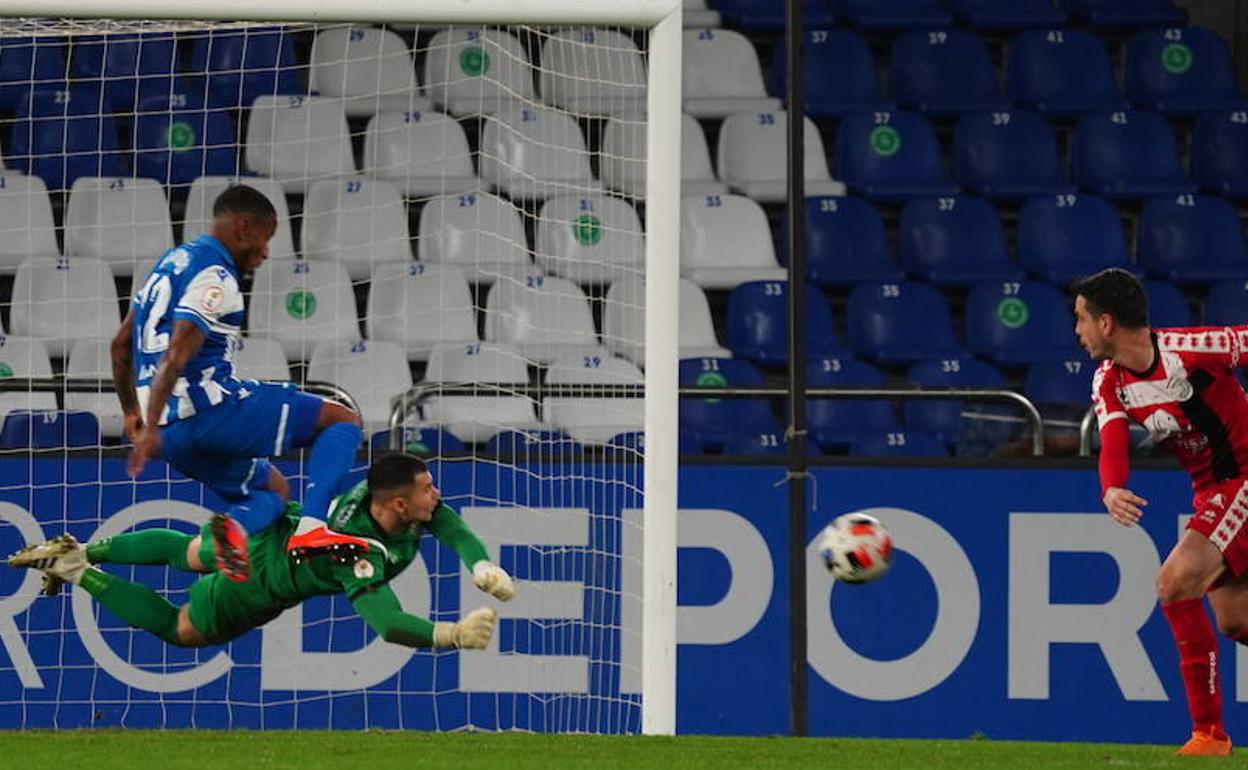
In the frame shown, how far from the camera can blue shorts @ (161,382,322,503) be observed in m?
7.71

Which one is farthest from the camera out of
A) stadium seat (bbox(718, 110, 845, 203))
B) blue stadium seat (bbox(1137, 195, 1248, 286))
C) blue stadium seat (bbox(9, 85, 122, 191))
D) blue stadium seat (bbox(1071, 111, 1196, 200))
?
blue stadium seat (bbox(1071, 111, 1196, 200))

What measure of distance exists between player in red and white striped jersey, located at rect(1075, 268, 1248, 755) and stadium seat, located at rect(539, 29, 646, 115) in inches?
108

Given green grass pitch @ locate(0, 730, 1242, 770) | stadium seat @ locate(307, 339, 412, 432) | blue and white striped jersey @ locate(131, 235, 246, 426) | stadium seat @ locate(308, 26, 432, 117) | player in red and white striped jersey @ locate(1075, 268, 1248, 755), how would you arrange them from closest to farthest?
green grass pitch @ locate(0, 730, 1242, 770) → blue and white striped jersey @ locate(131, 235, 246, 426) → player in red and white striped jersey @ locate(1075, 268, 1248, 755) → stadium seat @ locate(307, 339, 412, 432) → stadium seat @ locate(308, 26, 432, 117)

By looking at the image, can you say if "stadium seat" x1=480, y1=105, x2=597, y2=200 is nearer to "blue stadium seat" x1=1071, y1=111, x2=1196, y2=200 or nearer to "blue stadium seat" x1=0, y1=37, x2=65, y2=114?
"blue stadium seat" x1=0, y1=37, x2=65, y2=114

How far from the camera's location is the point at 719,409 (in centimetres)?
1057

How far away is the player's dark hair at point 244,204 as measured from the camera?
7672 mm

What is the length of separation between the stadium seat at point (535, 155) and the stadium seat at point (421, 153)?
154 millimetres

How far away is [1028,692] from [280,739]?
3.23 meters

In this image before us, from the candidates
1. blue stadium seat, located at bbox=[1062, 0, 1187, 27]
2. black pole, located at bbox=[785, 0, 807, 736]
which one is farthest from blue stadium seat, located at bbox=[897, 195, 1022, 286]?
black pole, located at bbox=[785, 0, 807, 736]

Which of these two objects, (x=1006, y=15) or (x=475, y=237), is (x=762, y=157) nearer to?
(x=1006, y=15)

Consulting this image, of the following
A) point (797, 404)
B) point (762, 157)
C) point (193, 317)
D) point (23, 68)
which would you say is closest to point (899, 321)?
point (762, 157)

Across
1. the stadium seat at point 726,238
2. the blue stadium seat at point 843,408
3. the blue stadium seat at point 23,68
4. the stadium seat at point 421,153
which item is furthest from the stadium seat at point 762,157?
the blue stadium seat at point 23,68

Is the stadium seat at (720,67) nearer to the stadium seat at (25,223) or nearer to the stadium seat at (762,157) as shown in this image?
the stadium seat at (762,157)

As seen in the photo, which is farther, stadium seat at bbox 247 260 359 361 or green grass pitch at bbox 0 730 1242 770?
stadium seat at bbox 247 260 359 361
